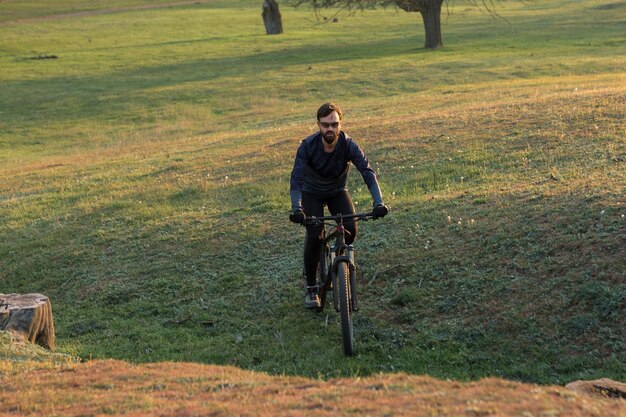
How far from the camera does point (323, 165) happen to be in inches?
316

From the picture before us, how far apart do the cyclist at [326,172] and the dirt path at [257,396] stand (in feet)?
6.00

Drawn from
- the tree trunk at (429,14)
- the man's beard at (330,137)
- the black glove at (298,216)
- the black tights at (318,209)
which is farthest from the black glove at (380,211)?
the tree trunk at (429,14)

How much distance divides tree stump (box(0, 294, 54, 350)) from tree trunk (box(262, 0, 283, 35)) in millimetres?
47109

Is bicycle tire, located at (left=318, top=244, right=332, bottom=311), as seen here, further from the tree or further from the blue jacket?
the tree

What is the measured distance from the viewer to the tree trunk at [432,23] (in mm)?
41209

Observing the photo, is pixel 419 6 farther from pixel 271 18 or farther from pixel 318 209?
pixel 318 209

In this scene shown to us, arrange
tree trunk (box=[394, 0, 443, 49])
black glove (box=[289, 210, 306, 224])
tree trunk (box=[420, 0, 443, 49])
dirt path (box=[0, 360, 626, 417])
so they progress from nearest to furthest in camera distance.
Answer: dirt path (box=[0, 360, 626, 417]) < black glove (box=[289, 210, 306, 224]) < tree trunk (box=[394, 0, 443, 49]) < tree trunk (box=[420, 0, 443, 49])

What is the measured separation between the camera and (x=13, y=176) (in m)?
19.7

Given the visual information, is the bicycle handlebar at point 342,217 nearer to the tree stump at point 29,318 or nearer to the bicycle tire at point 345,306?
the bicycle tire at point 345,306

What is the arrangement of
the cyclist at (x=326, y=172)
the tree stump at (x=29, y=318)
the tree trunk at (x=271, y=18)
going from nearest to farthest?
the cyclist at (x=326, y=172), the tree stump at (x=29, y=318), the tree trunk at (x=271, y=18)

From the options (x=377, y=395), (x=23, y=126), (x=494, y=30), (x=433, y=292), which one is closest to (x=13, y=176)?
(x=23, y=126)

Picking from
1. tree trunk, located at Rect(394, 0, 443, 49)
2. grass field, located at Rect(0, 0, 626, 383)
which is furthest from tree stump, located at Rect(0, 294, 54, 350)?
tree trunk, located at Rect(394, 0, 443, 49)

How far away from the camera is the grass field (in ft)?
26.2

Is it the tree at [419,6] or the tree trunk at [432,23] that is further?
the tree trunk at [432,23]
